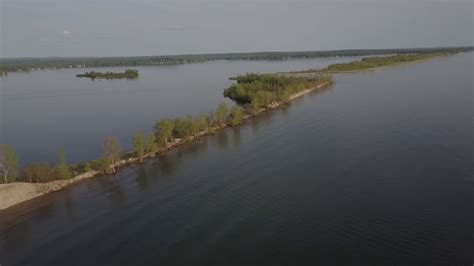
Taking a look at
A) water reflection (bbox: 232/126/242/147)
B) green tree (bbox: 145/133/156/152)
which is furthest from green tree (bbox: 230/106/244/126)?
green tree (bbox: 145/133/156/152)

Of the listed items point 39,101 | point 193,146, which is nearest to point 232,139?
point 193,146

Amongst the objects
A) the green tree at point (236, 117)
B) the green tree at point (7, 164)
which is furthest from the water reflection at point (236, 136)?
the green tree at point (7, 164)

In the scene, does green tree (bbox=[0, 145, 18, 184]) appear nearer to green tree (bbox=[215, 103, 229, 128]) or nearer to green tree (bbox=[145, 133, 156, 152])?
green tree (bbox=[145, 133, 156, 152])

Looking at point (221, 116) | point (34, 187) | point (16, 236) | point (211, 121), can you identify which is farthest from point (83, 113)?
point (16, 236)

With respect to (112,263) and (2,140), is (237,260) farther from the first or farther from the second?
(2,140)

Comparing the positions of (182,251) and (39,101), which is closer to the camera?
(182,251)

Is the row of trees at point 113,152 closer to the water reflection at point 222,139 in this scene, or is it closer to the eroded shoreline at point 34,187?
the eroded shoreline at point 34,187
